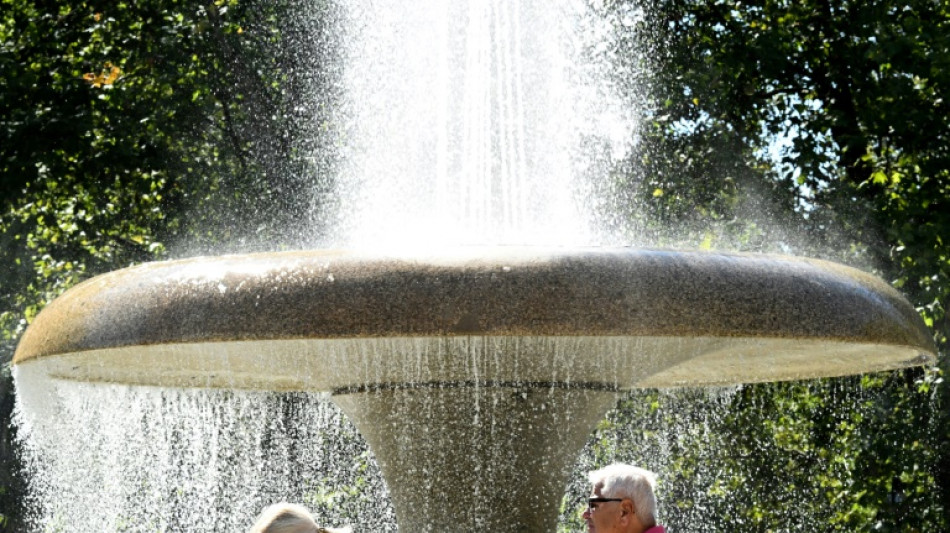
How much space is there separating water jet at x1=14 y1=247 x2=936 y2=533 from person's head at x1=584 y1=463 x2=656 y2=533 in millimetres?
387

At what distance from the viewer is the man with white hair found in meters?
3.25

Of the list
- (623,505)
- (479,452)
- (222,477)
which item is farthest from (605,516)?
(222,477)

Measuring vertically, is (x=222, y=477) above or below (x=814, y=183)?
below

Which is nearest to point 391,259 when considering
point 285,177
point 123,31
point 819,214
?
point 819,214

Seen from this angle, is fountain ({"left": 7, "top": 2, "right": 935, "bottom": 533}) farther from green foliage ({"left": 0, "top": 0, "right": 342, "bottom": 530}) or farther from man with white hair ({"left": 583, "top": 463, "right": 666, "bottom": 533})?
green foliage ({"left": 0, "top": 0, "right": 342, "bottom": 530})

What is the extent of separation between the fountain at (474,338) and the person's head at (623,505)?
388 mm

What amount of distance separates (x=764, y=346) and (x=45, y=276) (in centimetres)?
902

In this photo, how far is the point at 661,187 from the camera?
1149 cm

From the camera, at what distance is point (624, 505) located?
3.26 m

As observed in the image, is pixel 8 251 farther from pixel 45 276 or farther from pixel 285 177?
pixel 285 177

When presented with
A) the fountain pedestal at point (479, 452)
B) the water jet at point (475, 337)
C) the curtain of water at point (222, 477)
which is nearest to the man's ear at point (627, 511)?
the water jet at point (475, 337)

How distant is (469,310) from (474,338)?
Answer: 36.5 inches

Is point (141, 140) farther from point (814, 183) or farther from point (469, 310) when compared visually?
point (469, 310)

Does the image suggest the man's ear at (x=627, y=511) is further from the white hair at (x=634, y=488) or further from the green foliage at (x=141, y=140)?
the green foliage at (x=141, y=140)
